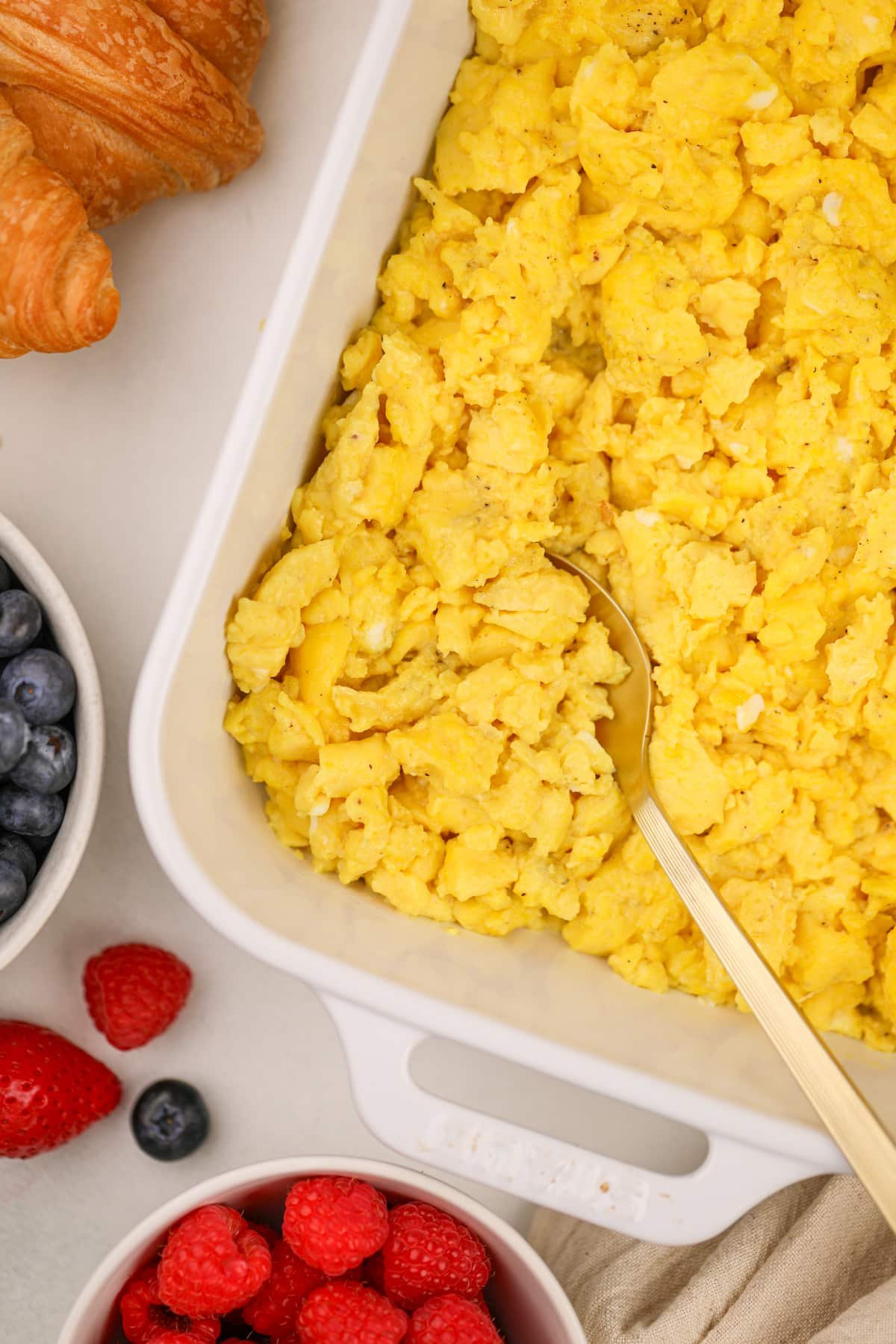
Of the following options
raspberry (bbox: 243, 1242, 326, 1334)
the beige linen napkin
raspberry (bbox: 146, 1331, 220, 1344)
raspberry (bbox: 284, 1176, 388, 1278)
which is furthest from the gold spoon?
raspberry (bbox: 146, 1331, 220, 1344)

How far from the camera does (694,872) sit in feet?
4.07

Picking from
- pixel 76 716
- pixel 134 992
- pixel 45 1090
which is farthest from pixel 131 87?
pixel 45 1090

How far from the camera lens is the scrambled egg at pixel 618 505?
1.26 meters

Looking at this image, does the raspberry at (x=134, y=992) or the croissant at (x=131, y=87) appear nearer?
the croissant at (x=131, y=87)

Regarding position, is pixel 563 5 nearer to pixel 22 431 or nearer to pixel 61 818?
pixel 22 431

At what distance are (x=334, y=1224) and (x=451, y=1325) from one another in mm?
150

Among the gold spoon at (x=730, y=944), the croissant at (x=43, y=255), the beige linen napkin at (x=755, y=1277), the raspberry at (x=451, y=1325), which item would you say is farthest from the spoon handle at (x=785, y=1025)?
the croissant at (x=43, y=255)

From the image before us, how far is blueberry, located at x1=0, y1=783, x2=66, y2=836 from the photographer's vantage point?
131 centimetres

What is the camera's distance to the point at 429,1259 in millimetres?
1266

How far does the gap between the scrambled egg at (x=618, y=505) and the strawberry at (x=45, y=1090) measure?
1.36 ft

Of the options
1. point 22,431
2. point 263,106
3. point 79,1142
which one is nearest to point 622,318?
point 263,106

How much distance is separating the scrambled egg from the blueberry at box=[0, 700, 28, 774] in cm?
22

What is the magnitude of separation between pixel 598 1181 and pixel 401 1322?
26 cm

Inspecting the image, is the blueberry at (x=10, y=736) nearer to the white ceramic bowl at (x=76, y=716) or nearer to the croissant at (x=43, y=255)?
the white ceramic bowl at (x=76, y=716)
